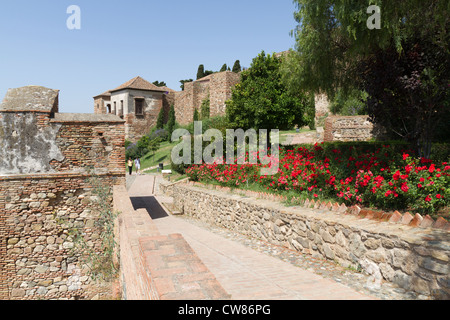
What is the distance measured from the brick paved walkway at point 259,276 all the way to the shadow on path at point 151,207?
14.6 feet

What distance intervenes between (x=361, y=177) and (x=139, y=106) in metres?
36.5

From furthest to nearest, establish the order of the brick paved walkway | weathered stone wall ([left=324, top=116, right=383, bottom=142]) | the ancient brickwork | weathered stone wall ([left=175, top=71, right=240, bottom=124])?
weathered stone wall ([left=175, top=71, right=240, bottom=124]), weathered stone wall ([left=324, top=116, right=383, bottom=142]), the ancient brickwork, the brick paved walkway

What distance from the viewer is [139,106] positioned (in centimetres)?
3934

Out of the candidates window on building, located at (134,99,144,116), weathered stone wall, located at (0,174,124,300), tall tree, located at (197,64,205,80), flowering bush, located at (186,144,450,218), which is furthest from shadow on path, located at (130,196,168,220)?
tall tree, located at (197,64,205,80)

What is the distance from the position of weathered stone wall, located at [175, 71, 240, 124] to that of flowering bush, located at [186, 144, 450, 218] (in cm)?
2091

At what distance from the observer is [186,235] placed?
8.55 m

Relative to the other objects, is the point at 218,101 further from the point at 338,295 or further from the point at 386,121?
the point at 338,295

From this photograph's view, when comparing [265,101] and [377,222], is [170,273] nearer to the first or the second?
[377,222]

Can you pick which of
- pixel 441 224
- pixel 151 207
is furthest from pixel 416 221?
pixel 151 207

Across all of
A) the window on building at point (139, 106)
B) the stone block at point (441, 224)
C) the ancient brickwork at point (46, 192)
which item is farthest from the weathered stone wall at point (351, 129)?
the window on building at point (139, 106)

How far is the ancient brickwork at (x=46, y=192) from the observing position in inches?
339

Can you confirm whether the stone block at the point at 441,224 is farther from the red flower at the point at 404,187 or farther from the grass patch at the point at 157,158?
the grass patch at the point at 157,158

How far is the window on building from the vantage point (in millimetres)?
39062

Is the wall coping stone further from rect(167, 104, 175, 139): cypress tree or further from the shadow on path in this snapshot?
rect(167, 104, 175, 139): cypress tree
